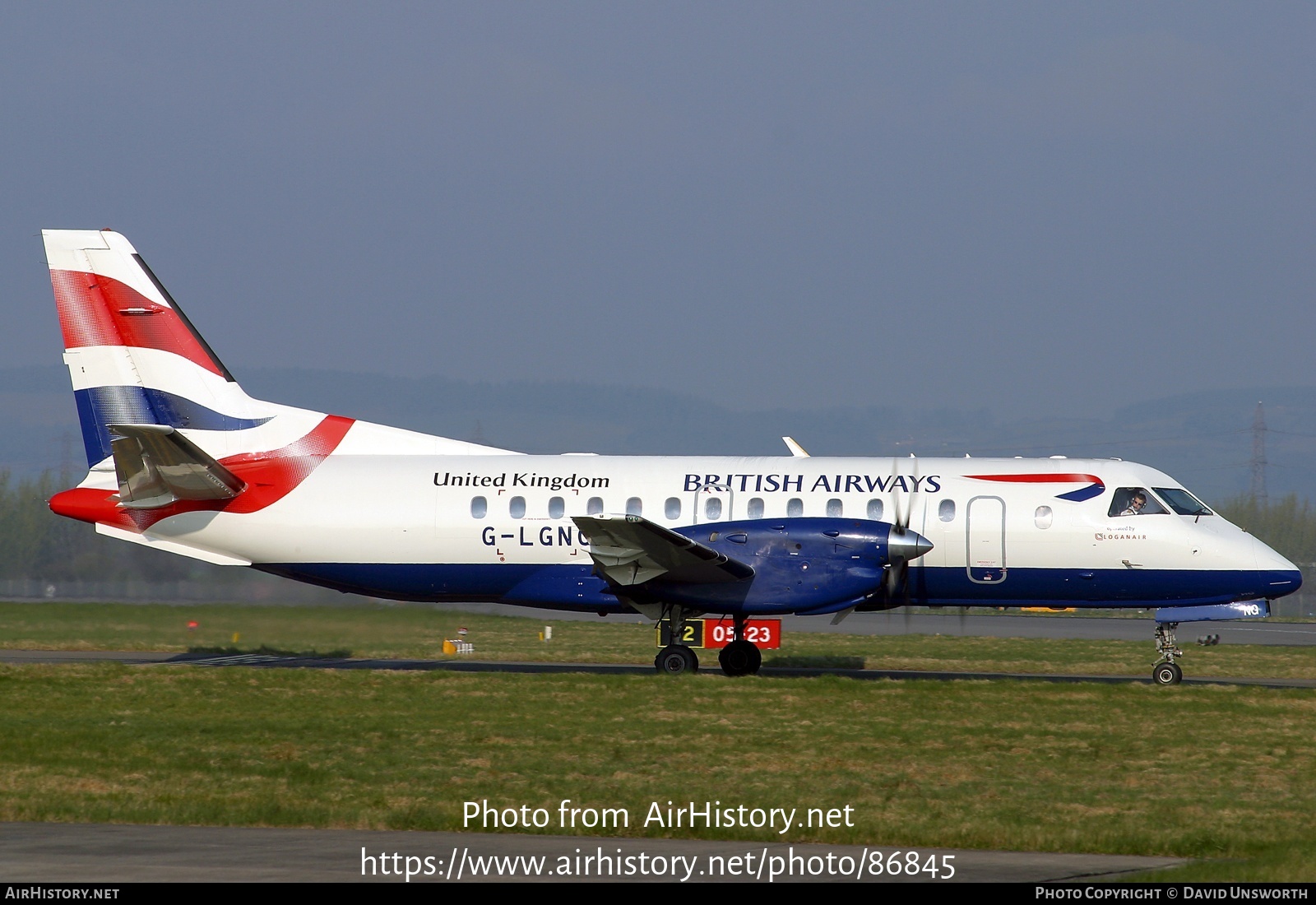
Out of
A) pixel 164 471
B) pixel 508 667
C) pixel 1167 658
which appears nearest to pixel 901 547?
pixel 1167 658

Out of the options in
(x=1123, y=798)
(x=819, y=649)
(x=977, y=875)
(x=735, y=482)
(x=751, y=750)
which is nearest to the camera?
(x=977, y=875)

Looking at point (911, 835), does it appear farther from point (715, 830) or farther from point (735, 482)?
point (735, 482)

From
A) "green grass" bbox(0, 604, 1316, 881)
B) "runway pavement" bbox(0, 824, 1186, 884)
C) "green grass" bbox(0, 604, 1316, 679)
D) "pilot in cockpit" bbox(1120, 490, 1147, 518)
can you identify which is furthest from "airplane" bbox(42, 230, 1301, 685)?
"runway pavement" bbox(0, 824, 1186, 884)

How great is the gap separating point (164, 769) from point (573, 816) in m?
4.81

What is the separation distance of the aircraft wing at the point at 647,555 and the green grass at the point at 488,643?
4854 millimetres

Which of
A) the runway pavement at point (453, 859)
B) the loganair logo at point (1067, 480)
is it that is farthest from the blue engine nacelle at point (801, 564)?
the runway pavement at point (453, 859)

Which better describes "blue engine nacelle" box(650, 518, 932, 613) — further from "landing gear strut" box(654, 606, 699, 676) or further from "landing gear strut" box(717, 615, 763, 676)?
"landing gear strut" box(717, 615, 763, 676)

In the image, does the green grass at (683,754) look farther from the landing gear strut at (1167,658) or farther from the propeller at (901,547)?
the propeller at (901,547)

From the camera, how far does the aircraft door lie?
71.3 feet

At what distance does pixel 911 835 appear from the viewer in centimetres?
1100

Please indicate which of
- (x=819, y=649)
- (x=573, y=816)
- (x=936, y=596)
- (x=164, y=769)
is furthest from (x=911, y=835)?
(x=819, y=649)

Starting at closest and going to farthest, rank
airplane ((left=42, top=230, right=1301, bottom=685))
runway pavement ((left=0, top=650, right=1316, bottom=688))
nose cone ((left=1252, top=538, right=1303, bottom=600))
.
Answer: airplane ((left=42, top=230, right=1301, bottom=685)) < nose cone ((left=1252, top=538, right=1303, bottom=600)) < runway pavement ((left=0, top=650, right=1316, bottom=688))

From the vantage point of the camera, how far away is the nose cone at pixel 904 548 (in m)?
20.6

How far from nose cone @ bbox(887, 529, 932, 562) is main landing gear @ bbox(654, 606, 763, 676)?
2536 mm
